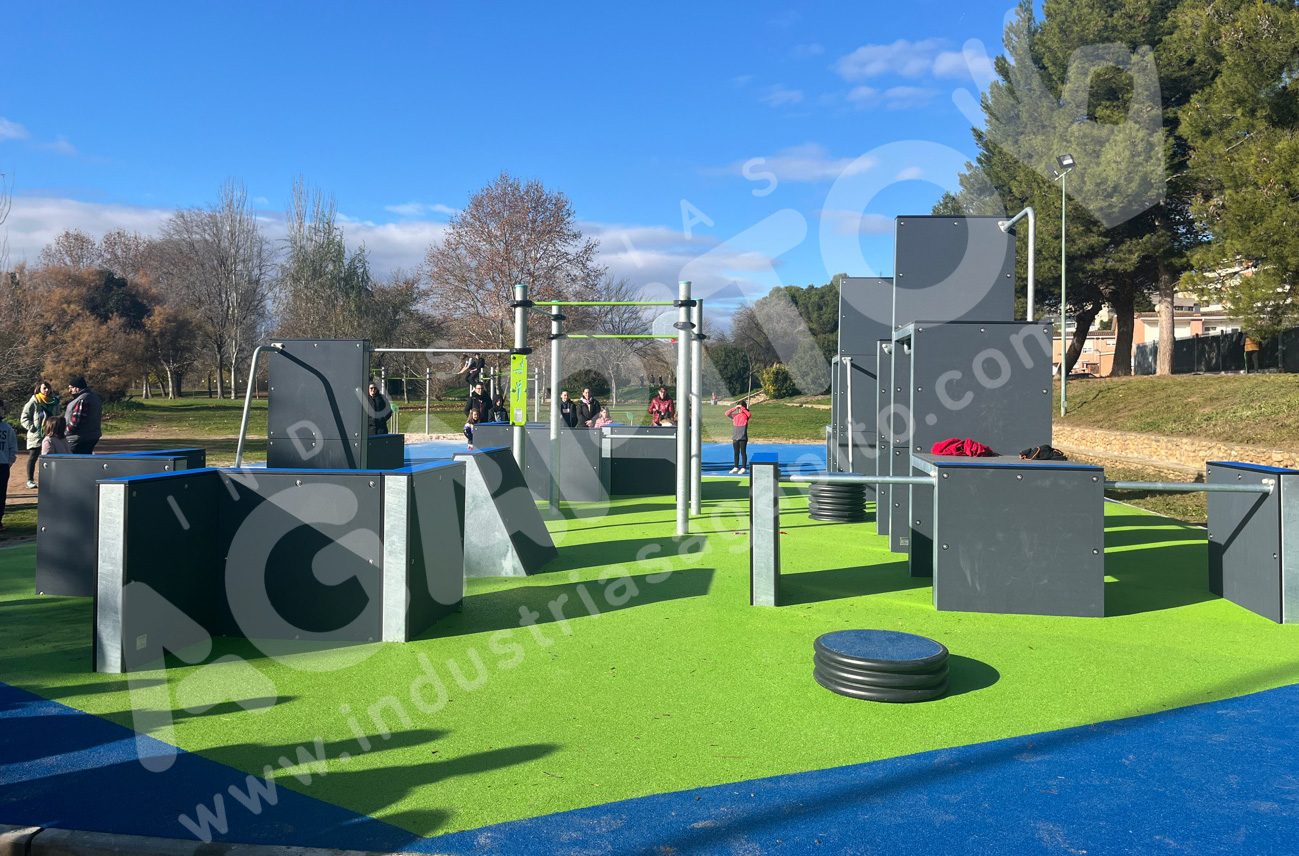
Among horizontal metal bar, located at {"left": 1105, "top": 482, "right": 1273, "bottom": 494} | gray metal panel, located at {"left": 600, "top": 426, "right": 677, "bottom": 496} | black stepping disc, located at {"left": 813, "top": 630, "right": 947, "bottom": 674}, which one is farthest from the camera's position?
gray metal panel, located at {"left": 600, "top": 426, "right": 677, "bottom": 496}

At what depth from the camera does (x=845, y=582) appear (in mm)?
8039

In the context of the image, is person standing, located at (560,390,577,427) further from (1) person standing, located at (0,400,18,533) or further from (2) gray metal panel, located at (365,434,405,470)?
(1) person standing, located at (0,400,18,533)

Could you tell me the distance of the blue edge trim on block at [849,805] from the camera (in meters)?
3.19

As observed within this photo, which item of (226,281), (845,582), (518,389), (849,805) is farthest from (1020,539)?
(226,281)

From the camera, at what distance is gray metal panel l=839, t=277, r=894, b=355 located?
42.9ft

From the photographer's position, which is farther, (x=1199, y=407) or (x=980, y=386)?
(x=1199, y=407)

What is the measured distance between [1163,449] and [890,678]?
59.4ft

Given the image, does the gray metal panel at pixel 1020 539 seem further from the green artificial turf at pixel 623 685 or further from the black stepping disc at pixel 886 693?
the black stepping disc at pixel 886 693

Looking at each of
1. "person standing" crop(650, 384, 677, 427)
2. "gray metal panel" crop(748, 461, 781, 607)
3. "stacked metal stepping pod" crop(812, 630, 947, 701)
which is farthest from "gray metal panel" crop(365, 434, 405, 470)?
"stacked metal stepping pod" crop(812, 630, 947, 701)

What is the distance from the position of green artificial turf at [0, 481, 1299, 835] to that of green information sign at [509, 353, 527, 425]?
9.26ft

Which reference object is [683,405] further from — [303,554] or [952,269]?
[303,554]

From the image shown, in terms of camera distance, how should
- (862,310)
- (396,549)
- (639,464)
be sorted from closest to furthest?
(396,549) → (862,310) → (639,464)

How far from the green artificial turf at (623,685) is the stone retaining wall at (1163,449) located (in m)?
9.63

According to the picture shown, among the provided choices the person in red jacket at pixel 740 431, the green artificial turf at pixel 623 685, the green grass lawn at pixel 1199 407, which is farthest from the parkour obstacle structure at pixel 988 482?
the green grass lawn at pixel 1199 407
